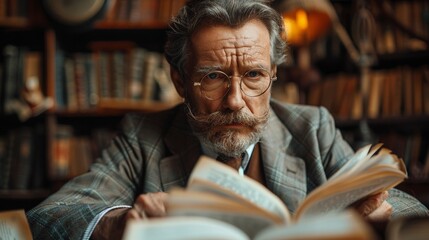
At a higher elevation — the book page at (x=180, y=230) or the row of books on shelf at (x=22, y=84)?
the book page at (x=180, y=230)

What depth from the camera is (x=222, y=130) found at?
157 cm

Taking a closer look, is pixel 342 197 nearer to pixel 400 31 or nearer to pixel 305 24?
pixel 305 24

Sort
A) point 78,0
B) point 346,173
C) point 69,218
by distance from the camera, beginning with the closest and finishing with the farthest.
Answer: point 346,173
point 69,218
point 78,0

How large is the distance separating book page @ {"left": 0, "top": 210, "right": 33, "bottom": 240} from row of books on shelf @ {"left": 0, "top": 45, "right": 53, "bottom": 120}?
1.86 m

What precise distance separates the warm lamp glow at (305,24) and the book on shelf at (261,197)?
1.81 meters

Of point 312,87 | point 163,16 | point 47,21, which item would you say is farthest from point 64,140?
point 312,87

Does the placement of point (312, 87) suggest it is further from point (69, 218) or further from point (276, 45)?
point (69, 218)

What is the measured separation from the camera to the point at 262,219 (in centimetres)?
90

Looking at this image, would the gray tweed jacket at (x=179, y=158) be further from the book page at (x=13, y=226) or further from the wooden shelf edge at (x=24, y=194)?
the wooden shelf edge at (x=24, y=194)

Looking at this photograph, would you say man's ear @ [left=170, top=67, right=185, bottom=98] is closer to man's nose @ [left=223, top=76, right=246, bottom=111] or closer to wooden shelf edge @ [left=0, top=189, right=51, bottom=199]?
man's nose @ [left=223, top=76, right=246, bottom=111]

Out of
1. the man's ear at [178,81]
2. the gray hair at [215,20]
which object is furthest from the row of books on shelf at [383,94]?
the man's ear at [178,81]

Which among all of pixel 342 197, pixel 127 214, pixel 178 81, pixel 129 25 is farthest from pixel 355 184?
pixel 129 25

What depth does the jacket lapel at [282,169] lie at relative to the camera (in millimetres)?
1601

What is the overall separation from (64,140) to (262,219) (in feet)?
7.77
